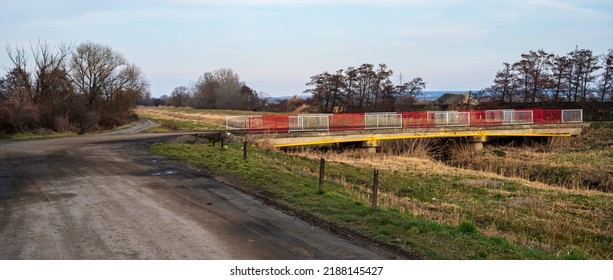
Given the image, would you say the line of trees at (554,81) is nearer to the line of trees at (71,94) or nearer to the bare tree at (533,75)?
the bare tree at (533,75)

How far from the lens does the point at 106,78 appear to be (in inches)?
2136

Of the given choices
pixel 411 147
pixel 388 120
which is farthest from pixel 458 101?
pixel 388 120

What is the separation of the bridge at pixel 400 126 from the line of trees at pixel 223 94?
66.0m

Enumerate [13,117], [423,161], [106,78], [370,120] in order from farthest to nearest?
[106,78] → [13,117] → [370,120] → [423,161]

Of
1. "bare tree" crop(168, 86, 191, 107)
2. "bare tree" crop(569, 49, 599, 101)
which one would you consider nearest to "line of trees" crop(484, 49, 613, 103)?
"bare tree" crop(569, 49, 599, 101)

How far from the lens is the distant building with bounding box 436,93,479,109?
56719mm

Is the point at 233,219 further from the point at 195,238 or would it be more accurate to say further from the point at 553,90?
the point at 553,90

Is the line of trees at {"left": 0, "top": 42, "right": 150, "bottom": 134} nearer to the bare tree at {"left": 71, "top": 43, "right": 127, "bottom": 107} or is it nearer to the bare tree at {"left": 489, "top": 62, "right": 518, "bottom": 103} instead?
the bare tree at {"left": 71, "top": 43, "right": 127, "bottom": 107}

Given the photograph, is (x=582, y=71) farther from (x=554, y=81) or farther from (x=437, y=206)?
(x=437, y=206)

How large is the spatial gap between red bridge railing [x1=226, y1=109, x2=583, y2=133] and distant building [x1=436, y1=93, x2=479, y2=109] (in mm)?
13790

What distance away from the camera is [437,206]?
1326cm

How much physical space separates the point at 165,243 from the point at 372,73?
62.4m

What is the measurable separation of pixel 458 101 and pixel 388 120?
45851 mm

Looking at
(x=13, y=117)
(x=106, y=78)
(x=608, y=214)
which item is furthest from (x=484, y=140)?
(x=106, y=78)
